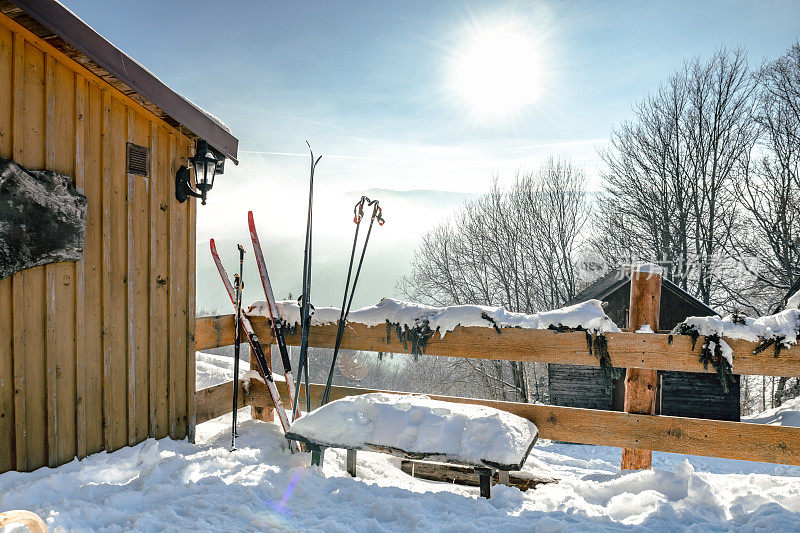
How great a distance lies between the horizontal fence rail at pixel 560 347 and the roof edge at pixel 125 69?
5.16 ft

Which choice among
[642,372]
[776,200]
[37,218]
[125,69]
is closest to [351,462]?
[642,372]

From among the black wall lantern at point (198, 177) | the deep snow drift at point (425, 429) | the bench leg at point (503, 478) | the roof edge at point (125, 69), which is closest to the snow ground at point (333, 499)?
the bench leg at point (503, 478)

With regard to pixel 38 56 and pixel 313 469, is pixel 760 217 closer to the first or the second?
pixel 313 469

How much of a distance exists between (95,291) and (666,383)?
12.7 meters

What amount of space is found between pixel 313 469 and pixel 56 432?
1.54 meters

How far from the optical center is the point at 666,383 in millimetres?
12234

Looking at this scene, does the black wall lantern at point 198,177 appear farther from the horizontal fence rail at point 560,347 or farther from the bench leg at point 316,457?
the bench leg at point 316,457

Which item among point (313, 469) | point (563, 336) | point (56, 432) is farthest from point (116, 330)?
point (563, 336)

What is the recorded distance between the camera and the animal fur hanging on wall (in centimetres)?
261

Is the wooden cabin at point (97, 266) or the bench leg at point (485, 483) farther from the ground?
the wooden cabin at point (97, 266)

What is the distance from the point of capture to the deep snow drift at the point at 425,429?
2.89 meters

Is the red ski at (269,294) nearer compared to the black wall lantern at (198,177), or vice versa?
the black wall lantern at (198,177)

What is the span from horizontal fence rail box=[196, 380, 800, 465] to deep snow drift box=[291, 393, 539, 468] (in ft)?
1.61

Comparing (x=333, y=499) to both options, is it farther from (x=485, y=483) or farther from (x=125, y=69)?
(x=125, y=69)
